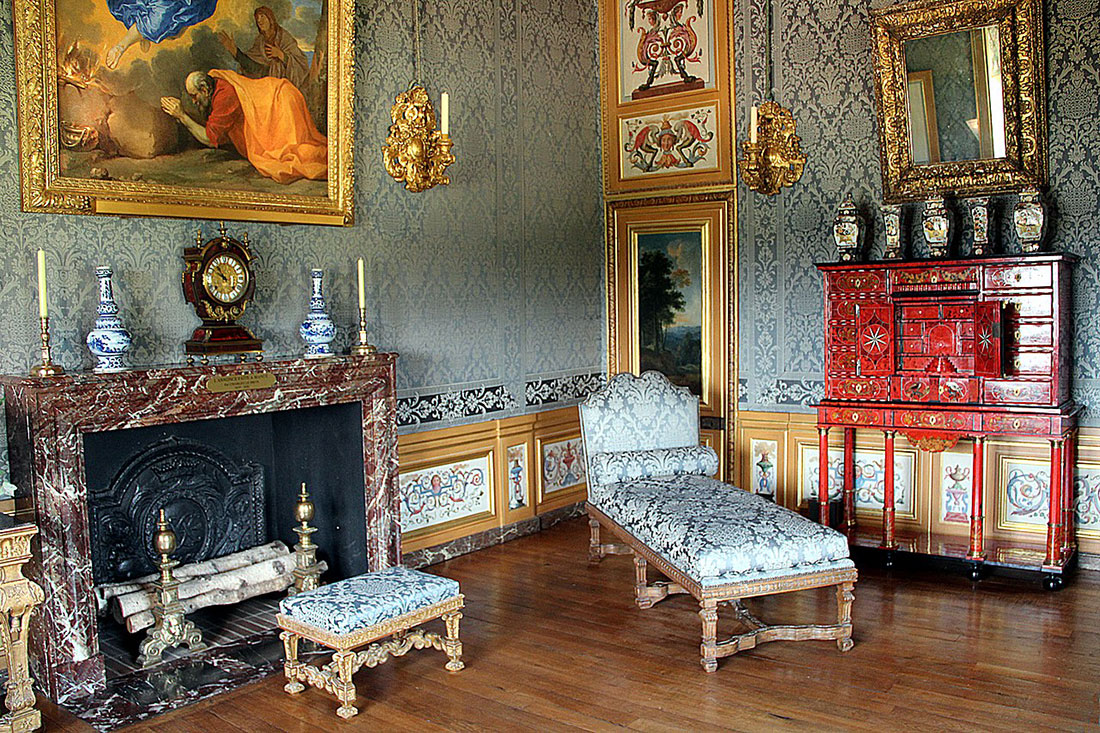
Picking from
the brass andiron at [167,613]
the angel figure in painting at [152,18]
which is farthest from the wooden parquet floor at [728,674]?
the angel figure in painting at [152,18]

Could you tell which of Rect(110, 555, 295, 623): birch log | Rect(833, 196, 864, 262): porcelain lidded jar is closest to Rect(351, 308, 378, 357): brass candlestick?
Rect(110, 555, 295, 623): birch log

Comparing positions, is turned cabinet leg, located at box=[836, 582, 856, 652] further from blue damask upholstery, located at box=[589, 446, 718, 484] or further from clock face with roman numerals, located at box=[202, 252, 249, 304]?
clock face with roman numerals, located at box=[202, 252, 249, 304]

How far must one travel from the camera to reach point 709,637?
4.47 m

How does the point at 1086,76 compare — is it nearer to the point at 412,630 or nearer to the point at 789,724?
the point at 789,724

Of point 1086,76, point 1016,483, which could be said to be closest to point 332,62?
point 1086,76

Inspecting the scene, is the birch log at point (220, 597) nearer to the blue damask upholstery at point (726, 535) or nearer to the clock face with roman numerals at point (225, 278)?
the clock face with roman numerals at point (225, 278)

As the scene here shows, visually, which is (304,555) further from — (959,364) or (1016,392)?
(1016,392)

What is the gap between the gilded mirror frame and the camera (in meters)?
5.81

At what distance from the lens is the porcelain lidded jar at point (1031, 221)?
562cm

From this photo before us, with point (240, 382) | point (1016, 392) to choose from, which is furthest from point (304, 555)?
point (1016, 392)

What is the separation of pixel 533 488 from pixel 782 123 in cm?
300

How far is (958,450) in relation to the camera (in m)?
6.39

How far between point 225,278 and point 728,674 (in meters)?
3.07

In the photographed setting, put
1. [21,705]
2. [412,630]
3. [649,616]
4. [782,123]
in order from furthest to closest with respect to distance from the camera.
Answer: [782,123] → [649,616] → [412,630] → [21,705]
